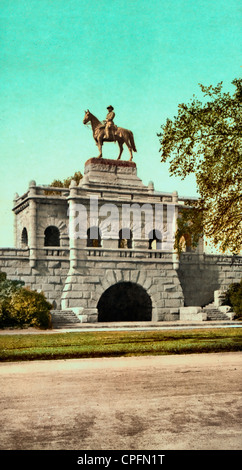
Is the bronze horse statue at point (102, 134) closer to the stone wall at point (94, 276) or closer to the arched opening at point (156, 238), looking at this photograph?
the arched opening at point (156, 238)

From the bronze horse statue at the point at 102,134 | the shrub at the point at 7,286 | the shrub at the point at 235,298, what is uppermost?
the bronze horse statue at the point at 102,134

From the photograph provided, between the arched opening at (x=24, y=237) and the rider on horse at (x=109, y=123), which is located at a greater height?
the rider on horse at (x=109, y=123)

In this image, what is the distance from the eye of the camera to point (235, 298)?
35.4m

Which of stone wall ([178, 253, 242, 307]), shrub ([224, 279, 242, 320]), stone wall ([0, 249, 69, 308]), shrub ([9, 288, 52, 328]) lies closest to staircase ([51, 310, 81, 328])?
shrub ([9, 288, 52, 328])

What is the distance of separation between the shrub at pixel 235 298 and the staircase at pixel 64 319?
10.9 m

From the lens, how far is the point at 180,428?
7.44 metres

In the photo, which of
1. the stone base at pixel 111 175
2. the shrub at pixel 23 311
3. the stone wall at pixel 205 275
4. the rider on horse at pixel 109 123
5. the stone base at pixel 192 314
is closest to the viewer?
the shrub at pixel 23 311

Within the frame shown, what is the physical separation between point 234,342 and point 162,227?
19.1 m

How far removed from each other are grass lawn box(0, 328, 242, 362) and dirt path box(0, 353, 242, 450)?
6.66 feet

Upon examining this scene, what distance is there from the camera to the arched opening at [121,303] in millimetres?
37094

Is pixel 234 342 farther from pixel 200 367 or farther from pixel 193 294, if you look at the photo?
pixel 193 294

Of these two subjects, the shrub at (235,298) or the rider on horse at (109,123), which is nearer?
the shrub at (235,298)

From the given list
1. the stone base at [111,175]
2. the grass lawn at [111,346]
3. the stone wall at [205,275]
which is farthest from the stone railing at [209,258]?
the grass lawn at [111,346]

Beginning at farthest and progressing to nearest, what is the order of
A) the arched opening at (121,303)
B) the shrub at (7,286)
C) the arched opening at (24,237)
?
the arched opening at (24,237) < the arched opening at (121,303) < the shrub at (7,286)
